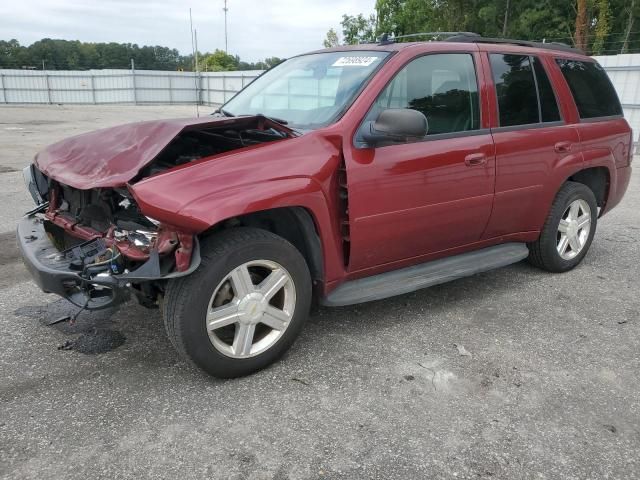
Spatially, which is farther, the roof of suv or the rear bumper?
the roof of suv

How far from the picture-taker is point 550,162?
13.8 ft

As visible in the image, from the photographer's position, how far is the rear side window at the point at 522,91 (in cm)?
392

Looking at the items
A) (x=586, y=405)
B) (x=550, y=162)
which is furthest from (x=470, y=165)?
(x=586, y=405)

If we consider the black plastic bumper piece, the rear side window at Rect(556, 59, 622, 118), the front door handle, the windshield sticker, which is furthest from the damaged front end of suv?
the rear side window at Rect(556, 59, 622, 118)

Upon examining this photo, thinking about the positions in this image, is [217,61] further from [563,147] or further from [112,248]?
[112,248]

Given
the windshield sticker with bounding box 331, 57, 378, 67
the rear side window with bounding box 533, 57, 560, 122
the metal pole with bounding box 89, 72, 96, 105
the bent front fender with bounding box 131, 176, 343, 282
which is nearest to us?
the bent front fender with bounding box 131, 176, 343, 282

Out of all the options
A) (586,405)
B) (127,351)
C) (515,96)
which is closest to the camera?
(586,405)

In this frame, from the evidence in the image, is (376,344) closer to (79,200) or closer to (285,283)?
(285,283)

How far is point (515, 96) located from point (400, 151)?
1.32 metres

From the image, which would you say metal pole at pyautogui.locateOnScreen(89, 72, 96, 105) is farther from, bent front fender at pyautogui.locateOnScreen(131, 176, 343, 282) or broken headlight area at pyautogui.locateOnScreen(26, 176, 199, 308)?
bent front fender at pyautogui.locateOnScreen(131, 176, 343, 282)

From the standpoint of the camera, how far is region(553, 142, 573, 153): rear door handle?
421 cm

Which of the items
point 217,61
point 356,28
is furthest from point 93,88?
point 217,61

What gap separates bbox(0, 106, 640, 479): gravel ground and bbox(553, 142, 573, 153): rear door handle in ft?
3.81

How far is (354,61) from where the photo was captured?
141 inches
